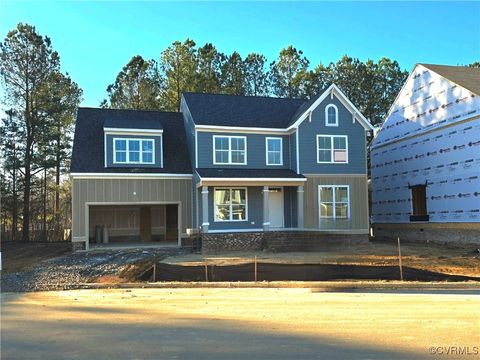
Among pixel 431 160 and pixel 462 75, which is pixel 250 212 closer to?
pixel 431 160

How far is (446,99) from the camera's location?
82.5 feet

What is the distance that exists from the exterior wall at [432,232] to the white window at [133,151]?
16.3 metres

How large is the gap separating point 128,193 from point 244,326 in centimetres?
1604

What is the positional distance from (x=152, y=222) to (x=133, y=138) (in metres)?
6.17

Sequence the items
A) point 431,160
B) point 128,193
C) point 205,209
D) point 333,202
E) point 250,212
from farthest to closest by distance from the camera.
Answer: point 431,160
point 333,202
point 250,212
point 128,193
point 205,209

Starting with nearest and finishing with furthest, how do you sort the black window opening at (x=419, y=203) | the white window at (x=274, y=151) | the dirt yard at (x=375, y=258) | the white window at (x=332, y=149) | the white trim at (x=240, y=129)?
the dirt yard at (x=375, y=258) → the white trim at (x=240, y=129) → the white window at (x=332, y=149) → the white window at (x=274, y=151) → the black window opening at (x=419, y=203)

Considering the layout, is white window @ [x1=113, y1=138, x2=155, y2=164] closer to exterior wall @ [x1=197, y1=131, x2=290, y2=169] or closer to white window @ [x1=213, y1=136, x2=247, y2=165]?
exterior wall @ [x1=197, y1=131, x2=290, y2=169]

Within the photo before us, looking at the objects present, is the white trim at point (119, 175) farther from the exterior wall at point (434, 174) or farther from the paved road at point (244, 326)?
the exterior wall at point (434, 174)

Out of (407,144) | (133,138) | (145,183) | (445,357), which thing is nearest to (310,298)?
(445,357)

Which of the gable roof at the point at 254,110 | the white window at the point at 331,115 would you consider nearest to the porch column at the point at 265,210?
the gable roof at the point at 254,110

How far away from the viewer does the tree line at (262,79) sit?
36.7 meters

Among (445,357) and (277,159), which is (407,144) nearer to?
(277,159)

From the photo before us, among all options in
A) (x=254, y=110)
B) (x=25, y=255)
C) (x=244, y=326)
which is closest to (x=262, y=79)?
(x=254, y=110)

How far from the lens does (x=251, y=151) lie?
2444 cm
